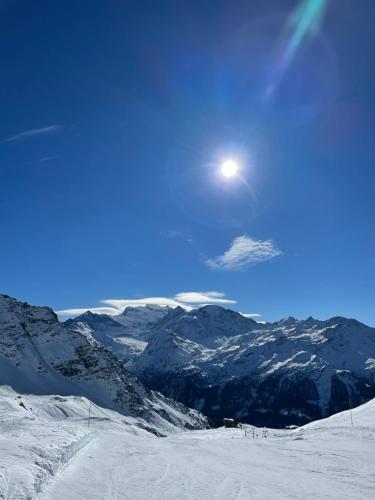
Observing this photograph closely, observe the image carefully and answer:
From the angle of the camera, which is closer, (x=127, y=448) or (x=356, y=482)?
(x=356, y=482)

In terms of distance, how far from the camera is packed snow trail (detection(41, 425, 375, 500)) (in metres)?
16.7

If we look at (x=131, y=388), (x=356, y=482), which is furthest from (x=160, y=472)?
(x=131, y=388)

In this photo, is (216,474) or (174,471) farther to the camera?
(174,471)

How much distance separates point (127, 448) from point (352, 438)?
57.9 feet

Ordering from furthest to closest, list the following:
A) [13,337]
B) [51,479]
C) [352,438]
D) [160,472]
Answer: [13,337] → [352,438] → [160,472] → [51,479]

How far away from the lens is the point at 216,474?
20.6 metres

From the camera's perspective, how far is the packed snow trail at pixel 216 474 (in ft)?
54.6

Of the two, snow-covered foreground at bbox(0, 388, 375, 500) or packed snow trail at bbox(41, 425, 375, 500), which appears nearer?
snow-covered foreground at bbox(0, 388, 375, 500)

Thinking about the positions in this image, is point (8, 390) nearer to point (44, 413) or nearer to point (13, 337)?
point (44, 413)

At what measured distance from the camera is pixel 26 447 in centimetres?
Result: 2120

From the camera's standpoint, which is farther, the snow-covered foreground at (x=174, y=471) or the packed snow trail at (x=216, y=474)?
the packed snow trail at (x=216, y=474)

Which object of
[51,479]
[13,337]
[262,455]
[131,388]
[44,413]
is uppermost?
[13,337]

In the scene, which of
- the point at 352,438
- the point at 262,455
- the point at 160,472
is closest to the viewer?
the point at 160,472

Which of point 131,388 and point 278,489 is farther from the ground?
point 131,388
